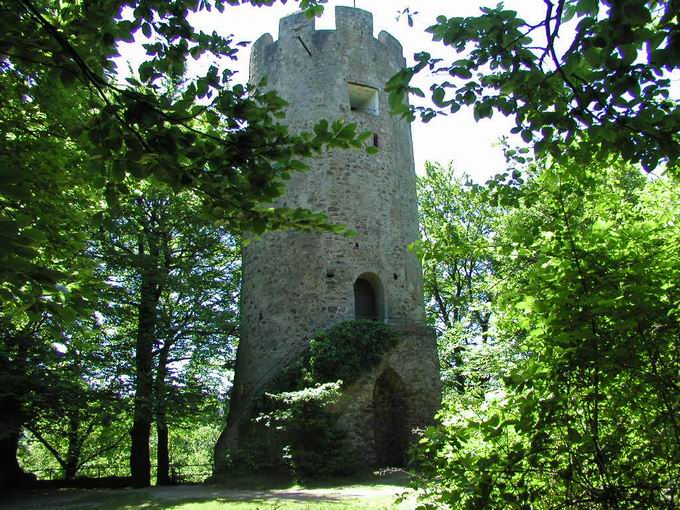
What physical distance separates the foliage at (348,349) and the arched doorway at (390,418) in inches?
28.0

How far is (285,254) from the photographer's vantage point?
1409cm

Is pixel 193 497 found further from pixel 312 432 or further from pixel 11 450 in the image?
pixel 11 450

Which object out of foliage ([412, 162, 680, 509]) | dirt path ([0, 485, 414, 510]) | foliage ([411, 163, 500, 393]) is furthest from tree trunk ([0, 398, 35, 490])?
foliage ([411, 163, 500, 393])

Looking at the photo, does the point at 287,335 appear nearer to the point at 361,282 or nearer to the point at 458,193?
the point at 361,282

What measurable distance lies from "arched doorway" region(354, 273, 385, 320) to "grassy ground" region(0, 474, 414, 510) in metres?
4.62

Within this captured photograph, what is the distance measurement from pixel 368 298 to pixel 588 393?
11.7m

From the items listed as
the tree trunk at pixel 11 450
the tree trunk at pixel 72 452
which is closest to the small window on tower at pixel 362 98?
the tree trunk at pixel 11 450

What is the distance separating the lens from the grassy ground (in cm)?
719

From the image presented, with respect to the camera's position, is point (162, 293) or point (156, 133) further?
point (162, 293)

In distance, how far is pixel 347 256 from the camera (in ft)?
45.4

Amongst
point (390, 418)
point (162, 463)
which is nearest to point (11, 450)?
point (162, 463)

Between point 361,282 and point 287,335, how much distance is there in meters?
2.57

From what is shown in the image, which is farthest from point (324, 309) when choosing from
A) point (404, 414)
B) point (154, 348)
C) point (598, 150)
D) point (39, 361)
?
point (598, 150)

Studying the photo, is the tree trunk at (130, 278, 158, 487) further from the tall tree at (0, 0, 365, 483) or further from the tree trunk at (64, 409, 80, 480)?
the tall tree at (0, 0, 365, 483)
